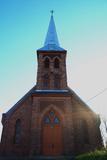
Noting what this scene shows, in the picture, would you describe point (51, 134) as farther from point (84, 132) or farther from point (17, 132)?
point (84, 132)

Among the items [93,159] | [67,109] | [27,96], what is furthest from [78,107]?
[93,159]

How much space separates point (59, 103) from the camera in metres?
18.6

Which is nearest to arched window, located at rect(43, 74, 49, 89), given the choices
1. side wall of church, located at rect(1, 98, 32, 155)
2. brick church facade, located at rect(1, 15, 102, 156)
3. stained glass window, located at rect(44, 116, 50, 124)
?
brick church facade, located at rect(1, 15, 102, 156)

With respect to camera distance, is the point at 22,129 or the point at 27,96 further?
the point at 27,96

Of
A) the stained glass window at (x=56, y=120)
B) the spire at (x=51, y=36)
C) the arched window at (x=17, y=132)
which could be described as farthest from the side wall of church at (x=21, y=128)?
the spire at (x=51, y=36)

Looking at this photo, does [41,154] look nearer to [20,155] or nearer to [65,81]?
[20,155]

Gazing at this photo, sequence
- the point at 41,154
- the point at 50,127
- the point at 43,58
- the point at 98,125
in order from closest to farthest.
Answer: the point at 41,154 < the point at 50,127 < the point at 98,125 < the point at 43,58

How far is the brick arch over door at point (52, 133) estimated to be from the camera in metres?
16.5

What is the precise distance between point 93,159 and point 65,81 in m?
13.4

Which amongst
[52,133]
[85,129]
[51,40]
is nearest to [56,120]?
[52,133]

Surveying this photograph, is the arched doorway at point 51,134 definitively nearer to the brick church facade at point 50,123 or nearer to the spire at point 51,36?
the brick church facade at point 50,123

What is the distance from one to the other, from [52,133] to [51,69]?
26.0 feet

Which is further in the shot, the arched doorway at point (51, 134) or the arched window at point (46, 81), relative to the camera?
the arched window at point (46, 81)

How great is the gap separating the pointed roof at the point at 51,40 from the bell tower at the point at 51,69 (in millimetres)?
69
